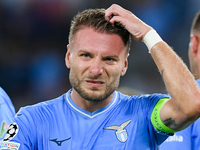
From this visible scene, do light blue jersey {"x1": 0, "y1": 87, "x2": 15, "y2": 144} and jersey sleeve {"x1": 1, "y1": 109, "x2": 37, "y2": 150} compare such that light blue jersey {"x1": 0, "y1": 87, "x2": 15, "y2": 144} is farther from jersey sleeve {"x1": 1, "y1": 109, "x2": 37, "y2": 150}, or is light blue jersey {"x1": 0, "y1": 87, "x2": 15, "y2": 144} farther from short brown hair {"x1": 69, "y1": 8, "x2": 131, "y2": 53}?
short brown hair {"x1": 69, "y1": 8, "x2": 131, "y2": 53}

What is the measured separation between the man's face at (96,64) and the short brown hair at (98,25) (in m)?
0.04

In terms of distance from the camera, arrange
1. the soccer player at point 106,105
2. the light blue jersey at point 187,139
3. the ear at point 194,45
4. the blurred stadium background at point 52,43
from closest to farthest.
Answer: the soccer player at point 106,105 → the light blue jersey at point 187,139 → the ear at point 194,45 → the blurred stadium background at point 52,43

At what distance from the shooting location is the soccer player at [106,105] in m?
2.09

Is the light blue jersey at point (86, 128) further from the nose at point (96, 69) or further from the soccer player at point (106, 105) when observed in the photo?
the nose at point (96, 69)

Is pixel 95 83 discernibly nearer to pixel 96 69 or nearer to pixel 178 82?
pixel 96 69

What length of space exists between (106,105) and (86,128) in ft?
0.86

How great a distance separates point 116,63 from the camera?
230 centimetres

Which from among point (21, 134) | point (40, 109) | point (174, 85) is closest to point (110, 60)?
point (174, 85)

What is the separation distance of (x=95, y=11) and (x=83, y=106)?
781mm

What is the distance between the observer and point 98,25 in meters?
2.33

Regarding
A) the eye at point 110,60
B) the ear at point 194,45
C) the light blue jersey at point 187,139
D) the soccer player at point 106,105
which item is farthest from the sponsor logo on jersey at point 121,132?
the ear at point 194,45

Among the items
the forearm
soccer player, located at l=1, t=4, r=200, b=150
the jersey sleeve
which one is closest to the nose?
soccer player, located at l=1, t=4, r=200, b=150

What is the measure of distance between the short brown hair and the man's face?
1.5 inches

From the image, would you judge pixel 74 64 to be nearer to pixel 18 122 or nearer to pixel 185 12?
pixel 18 122
